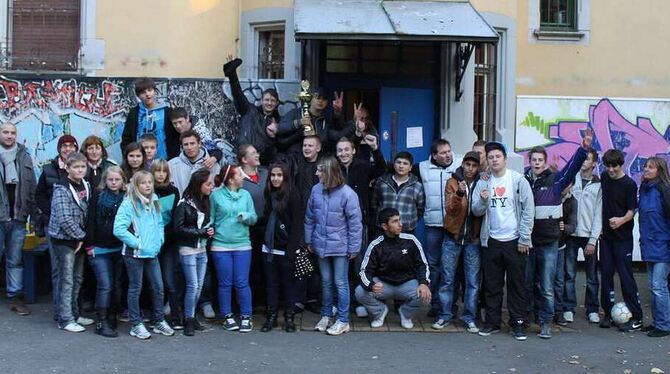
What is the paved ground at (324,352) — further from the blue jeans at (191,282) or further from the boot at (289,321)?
the blue jeans at (191,282)

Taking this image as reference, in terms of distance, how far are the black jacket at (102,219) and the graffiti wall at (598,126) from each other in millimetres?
6006

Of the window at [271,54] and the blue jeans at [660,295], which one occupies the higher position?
the window at [271,54]

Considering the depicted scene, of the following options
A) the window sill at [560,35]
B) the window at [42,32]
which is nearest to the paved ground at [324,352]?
the window at [42,32]

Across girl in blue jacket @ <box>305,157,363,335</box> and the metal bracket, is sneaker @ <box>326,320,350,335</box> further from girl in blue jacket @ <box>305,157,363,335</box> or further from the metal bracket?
the metal bracket

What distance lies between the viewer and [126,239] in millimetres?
7785

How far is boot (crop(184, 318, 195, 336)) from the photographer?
318 inches

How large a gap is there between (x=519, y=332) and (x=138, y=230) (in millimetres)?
3771

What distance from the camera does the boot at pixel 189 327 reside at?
26.5 feet

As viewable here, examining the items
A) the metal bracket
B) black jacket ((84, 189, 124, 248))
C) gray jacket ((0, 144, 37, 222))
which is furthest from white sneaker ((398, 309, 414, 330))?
gray jacket ((0, 144, 37, 222))

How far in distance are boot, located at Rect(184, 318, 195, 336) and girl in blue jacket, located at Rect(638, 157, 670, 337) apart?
14.8 feet

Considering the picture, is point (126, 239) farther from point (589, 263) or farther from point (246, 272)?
point (589, 263)


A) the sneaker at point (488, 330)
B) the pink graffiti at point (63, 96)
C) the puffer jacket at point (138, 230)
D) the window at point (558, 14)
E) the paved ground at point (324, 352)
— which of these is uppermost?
the window at point (558, 14)

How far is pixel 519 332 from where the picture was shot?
826cm

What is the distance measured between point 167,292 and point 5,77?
3.46 meters
